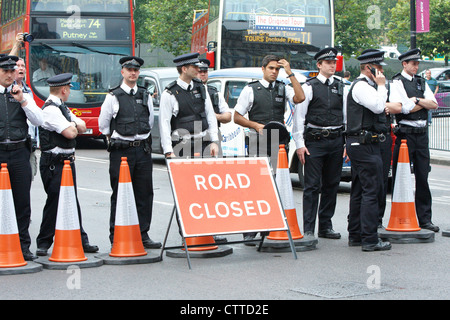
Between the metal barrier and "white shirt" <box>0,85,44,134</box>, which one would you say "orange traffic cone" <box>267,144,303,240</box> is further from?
the metal barrier

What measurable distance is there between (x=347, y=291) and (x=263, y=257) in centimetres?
167

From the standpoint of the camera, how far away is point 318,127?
892 cm

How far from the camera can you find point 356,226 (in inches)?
340

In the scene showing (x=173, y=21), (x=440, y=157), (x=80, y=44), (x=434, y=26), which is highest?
(x=173, y=21)

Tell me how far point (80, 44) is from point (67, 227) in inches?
568

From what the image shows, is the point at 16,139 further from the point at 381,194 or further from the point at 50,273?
the point at 381,194

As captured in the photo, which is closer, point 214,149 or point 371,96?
point 371,96

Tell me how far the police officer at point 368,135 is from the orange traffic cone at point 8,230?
11.1ft

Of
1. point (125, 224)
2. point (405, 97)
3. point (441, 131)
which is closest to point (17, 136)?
point (125, 224)

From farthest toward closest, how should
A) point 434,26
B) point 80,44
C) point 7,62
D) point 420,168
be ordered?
point 434,26
point 80,44
point 420,168
point 7,62

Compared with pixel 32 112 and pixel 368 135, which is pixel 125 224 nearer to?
pixel 32 112

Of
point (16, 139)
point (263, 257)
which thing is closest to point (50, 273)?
point (16, 139)

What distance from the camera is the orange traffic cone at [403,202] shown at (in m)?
9.04

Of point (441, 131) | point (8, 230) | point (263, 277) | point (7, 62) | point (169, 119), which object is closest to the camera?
point (263, 277)
